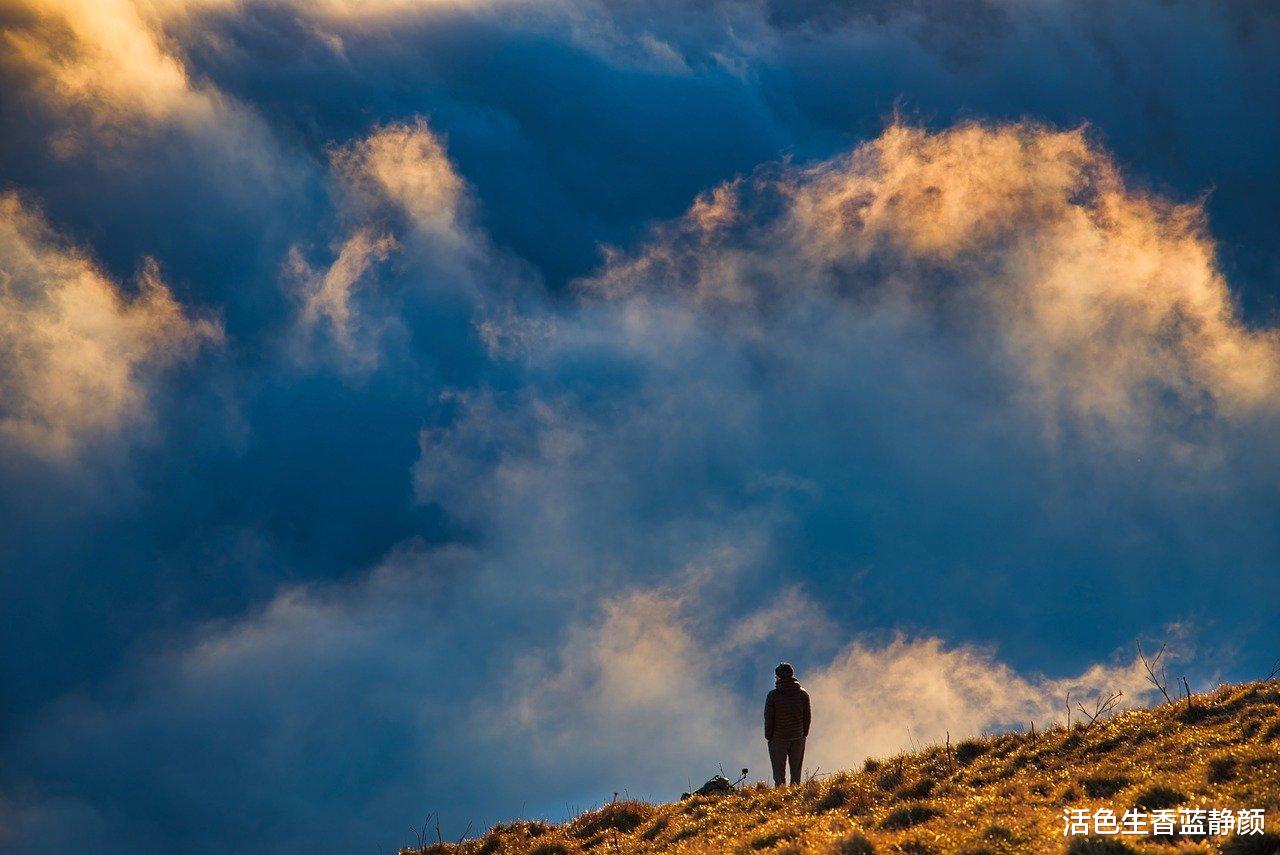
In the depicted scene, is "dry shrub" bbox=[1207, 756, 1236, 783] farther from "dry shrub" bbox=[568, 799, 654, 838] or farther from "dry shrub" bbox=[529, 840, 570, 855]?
"dry shrub" bbox=[529, 840, 570, 855]

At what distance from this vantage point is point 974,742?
61.0 ft

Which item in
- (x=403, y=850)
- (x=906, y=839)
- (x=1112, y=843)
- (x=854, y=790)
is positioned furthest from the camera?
(x=403, y=850)

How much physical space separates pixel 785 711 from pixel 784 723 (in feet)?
0.93

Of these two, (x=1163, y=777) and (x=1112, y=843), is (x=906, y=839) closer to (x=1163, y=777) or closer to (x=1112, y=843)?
(x=1112, y=843)

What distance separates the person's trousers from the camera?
854 inches

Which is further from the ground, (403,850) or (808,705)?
(808,705)

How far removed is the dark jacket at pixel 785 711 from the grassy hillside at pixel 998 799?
2.17 m

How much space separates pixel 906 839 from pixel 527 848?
974cm

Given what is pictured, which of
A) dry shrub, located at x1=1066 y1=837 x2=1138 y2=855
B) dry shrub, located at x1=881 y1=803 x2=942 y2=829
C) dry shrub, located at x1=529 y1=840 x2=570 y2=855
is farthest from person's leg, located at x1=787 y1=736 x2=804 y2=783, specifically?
dry shrub, located at x1=1066 y1=837 x2=1138 y2=855

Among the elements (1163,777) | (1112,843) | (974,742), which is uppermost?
(974,742)

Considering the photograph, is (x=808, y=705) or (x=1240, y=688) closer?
(x=1240, y=688)

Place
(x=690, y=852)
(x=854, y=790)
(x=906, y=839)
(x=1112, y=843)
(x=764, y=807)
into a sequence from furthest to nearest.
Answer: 1. (x=764, y=807)
2. (x=854, y=790)
3. (x=690, y=852)
4. (x=906, y=839)
5. (x=1112, y=843)

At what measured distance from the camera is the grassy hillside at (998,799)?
1130 cm

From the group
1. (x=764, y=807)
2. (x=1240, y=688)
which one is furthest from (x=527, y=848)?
(x=1240, y=688)
